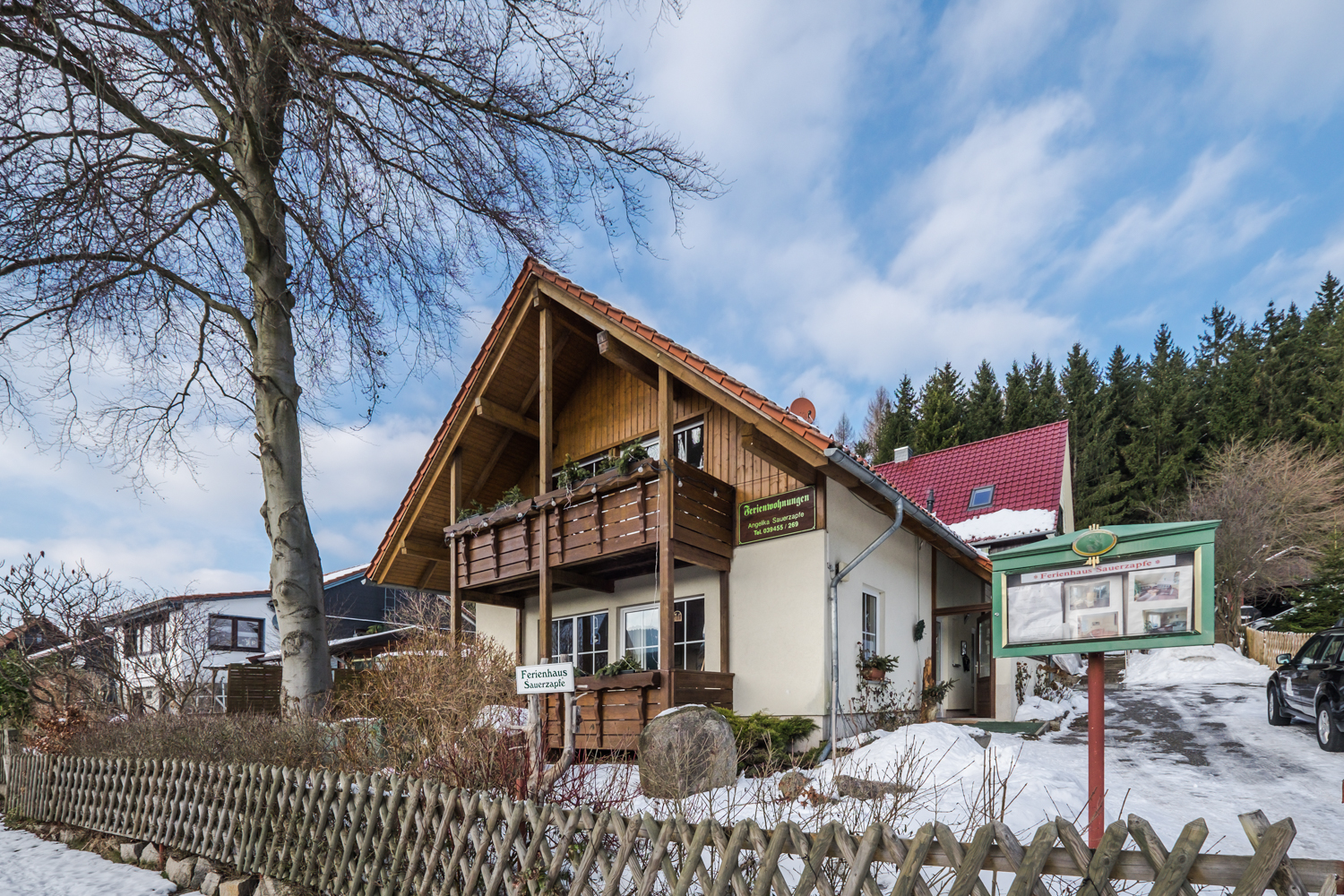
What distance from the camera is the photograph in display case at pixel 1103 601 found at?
5461mm

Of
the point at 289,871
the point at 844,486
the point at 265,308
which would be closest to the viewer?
the point at 289,871

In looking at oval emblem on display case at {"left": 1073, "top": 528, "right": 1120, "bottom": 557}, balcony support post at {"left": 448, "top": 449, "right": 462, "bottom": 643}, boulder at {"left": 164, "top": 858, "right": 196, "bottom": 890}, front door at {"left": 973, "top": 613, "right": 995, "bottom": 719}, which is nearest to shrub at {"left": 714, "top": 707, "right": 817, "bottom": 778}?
oval emblem on display case at {"left": 1073, "top": 528, "right": 1120, "bottom": 557}

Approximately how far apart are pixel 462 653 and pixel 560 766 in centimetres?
555

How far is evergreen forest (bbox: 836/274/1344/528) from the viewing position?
118 ft

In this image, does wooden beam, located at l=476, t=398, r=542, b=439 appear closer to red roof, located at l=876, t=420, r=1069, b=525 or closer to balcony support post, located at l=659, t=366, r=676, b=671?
balcony support post, located at l=659, t=366, r=676, b=671

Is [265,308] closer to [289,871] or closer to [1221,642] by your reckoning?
[289,871]

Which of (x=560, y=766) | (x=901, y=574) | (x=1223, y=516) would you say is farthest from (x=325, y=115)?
(x=1223, y=516)

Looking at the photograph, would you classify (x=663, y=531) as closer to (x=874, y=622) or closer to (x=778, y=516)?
(x=778, y=516)

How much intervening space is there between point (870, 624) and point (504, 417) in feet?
24.0

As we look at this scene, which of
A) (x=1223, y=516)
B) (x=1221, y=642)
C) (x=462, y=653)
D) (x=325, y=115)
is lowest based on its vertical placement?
(x=1221, y=642)

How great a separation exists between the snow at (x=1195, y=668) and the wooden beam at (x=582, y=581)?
14.6m

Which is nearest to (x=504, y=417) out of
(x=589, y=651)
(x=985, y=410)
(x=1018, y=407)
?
(x=589, y=651)

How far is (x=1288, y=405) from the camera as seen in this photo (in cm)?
3669

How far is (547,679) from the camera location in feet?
21.4
